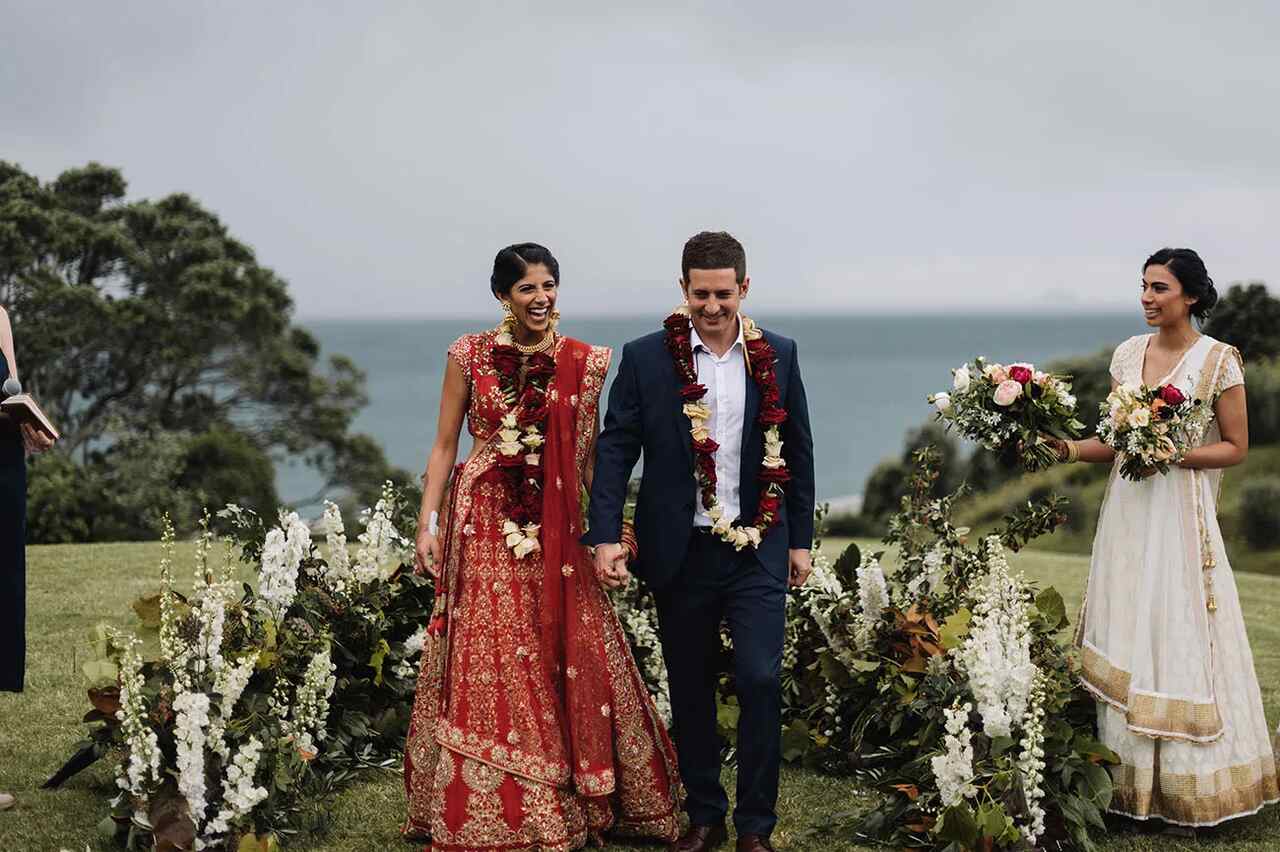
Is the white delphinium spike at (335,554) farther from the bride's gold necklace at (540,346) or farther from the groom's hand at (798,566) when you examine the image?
the groom's hand at (798,566)

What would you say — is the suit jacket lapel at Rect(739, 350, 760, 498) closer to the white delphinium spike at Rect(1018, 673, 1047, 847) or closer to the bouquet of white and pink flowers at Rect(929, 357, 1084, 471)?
the bouquet of white and pink flowers at Rect(929, 357, 1084, 471)

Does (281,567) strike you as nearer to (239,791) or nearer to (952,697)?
(239,791)

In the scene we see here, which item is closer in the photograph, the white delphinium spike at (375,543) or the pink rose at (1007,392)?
the pink rose at (1007,392)

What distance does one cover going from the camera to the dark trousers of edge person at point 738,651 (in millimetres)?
5230

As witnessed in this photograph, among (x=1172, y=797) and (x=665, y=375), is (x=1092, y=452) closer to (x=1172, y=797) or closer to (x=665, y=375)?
(x=1172, y=797)

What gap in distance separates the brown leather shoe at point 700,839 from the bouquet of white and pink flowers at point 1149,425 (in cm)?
214

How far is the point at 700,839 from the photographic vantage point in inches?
215

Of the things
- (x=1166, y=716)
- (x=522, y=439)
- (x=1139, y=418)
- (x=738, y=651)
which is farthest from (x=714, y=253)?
(x=1166, y=716)

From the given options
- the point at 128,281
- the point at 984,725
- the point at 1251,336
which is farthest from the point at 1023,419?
the point at 1251,336

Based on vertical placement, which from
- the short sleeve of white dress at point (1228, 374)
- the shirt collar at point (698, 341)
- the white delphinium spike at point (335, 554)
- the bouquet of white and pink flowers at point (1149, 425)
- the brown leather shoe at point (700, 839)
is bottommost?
the brown leather shoe at point (700, 839)

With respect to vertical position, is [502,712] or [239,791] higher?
[502,712]

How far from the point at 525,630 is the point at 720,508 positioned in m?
0.91

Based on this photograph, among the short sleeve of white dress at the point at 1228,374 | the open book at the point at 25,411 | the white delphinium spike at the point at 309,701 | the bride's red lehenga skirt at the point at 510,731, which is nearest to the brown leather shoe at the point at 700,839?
the bride's red lehenga skirt at the point at 510,731

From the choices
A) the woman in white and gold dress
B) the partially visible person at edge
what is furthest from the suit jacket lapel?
the partially visible person at edge
